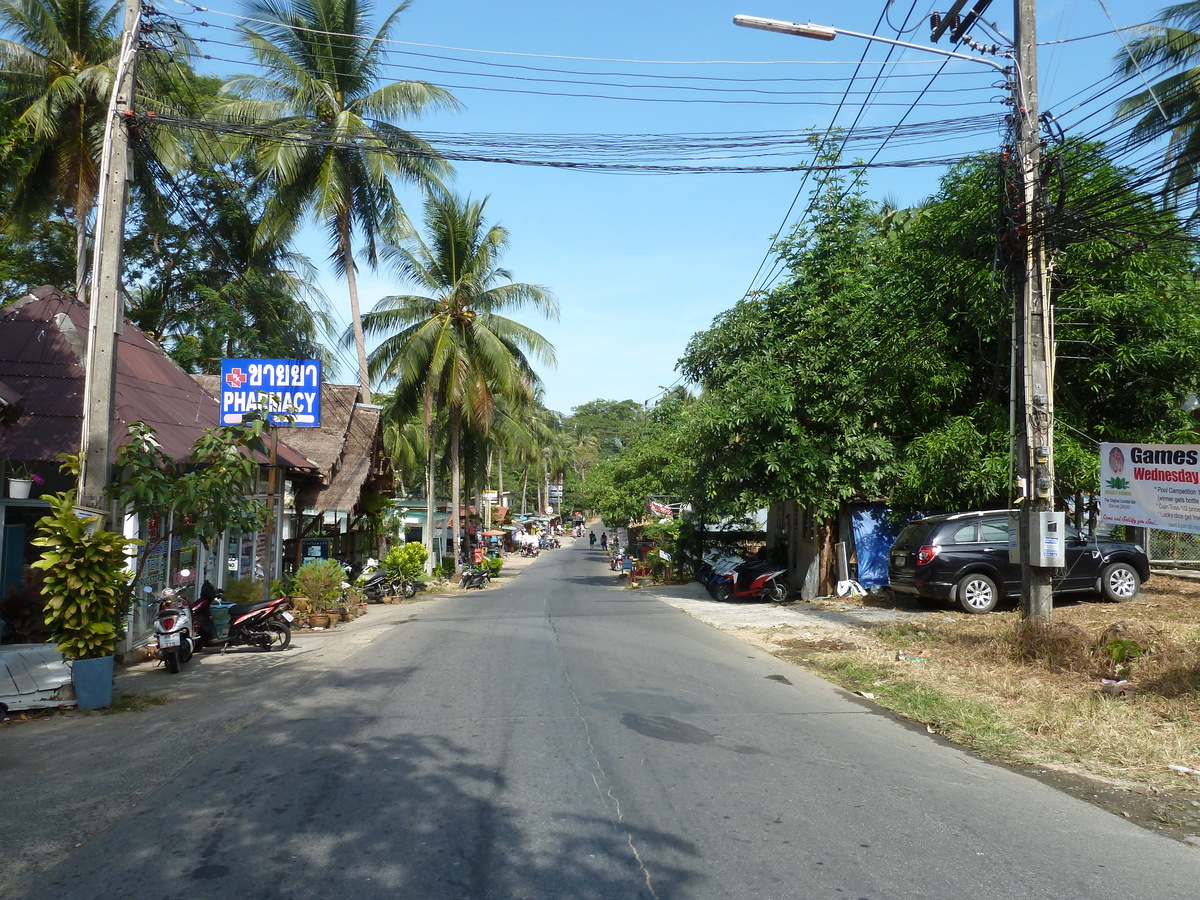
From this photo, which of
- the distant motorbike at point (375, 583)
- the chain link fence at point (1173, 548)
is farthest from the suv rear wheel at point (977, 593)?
the distant motorbike at point (375, 583)

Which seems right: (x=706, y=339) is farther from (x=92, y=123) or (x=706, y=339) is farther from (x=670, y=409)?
(x=92, y=123)

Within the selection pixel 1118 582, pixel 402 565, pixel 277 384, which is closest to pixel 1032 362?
pixel 1118 582

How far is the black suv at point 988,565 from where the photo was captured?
14609 millimetres

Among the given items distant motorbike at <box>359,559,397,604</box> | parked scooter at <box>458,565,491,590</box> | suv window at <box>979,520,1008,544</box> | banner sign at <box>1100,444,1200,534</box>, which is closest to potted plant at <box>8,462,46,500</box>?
distant motorbike at <box>359,559,397,604</box>

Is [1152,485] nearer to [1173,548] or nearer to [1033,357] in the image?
[1033,357]

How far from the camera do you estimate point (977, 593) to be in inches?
585

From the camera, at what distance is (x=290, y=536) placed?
1002 inches

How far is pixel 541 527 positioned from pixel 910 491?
252 ft

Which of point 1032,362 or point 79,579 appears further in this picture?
point 1032,362

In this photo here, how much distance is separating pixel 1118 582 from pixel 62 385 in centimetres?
1611

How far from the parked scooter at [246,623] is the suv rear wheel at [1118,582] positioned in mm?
12989

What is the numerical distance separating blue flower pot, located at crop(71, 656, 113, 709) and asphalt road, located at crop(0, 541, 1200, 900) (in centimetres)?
21

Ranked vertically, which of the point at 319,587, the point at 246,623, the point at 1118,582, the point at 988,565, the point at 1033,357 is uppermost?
the point at 1033,357

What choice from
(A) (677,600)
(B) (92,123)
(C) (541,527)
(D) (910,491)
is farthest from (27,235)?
(C) (541,527)
